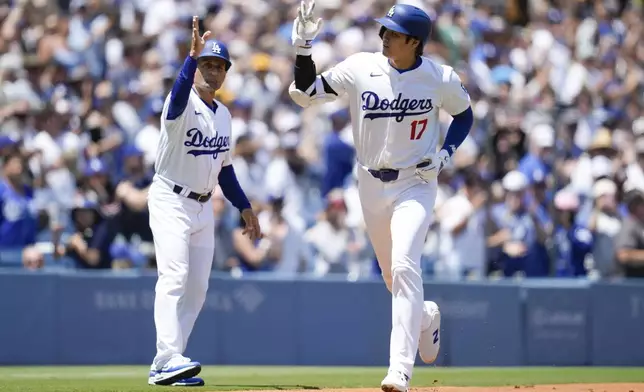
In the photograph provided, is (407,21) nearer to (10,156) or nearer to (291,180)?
(10,156)

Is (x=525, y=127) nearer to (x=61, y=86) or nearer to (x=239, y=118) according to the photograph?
(x=239, y=118)

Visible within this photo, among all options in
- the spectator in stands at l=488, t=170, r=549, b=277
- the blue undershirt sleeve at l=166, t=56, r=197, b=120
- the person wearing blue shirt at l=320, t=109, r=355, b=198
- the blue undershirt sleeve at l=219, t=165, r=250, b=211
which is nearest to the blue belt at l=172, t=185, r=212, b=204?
the blue undershirt sleeve at l=219, t=165, r=250, b=211

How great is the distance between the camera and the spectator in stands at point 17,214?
12.7 meters

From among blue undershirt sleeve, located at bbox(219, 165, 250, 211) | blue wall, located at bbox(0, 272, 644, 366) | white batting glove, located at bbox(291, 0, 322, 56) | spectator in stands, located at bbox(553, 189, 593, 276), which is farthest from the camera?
spectator in stands, located at bbox(553, 189, 593, 276)

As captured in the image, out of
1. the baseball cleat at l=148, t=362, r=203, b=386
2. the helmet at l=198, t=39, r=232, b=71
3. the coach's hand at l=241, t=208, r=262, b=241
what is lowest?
the baseball cleat at l=148, t=362, r=203, b=386

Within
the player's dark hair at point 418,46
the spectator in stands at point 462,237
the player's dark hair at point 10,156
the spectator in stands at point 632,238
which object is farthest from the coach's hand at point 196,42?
the spectator in stands at point 632,238

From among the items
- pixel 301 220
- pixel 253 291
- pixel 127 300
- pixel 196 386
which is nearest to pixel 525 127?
pixel 301 220

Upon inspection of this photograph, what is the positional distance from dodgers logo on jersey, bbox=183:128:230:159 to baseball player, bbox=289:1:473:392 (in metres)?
1.21

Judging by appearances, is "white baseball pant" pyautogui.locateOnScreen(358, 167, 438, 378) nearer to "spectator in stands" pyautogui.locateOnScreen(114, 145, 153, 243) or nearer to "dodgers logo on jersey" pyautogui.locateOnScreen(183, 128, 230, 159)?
"dodgers logo on jersey" pyautogui.locateOnScreen(183, 128, 230, 159)

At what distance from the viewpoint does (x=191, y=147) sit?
9250 millimetres

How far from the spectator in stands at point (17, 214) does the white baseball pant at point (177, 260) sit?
3.87 m

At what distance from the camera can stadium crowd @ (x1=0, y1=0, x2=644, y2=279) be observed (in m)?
13.5

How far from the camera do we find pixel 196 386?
9.12m

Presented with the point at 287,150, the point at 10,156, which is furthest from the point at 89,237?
the point at 287,150
